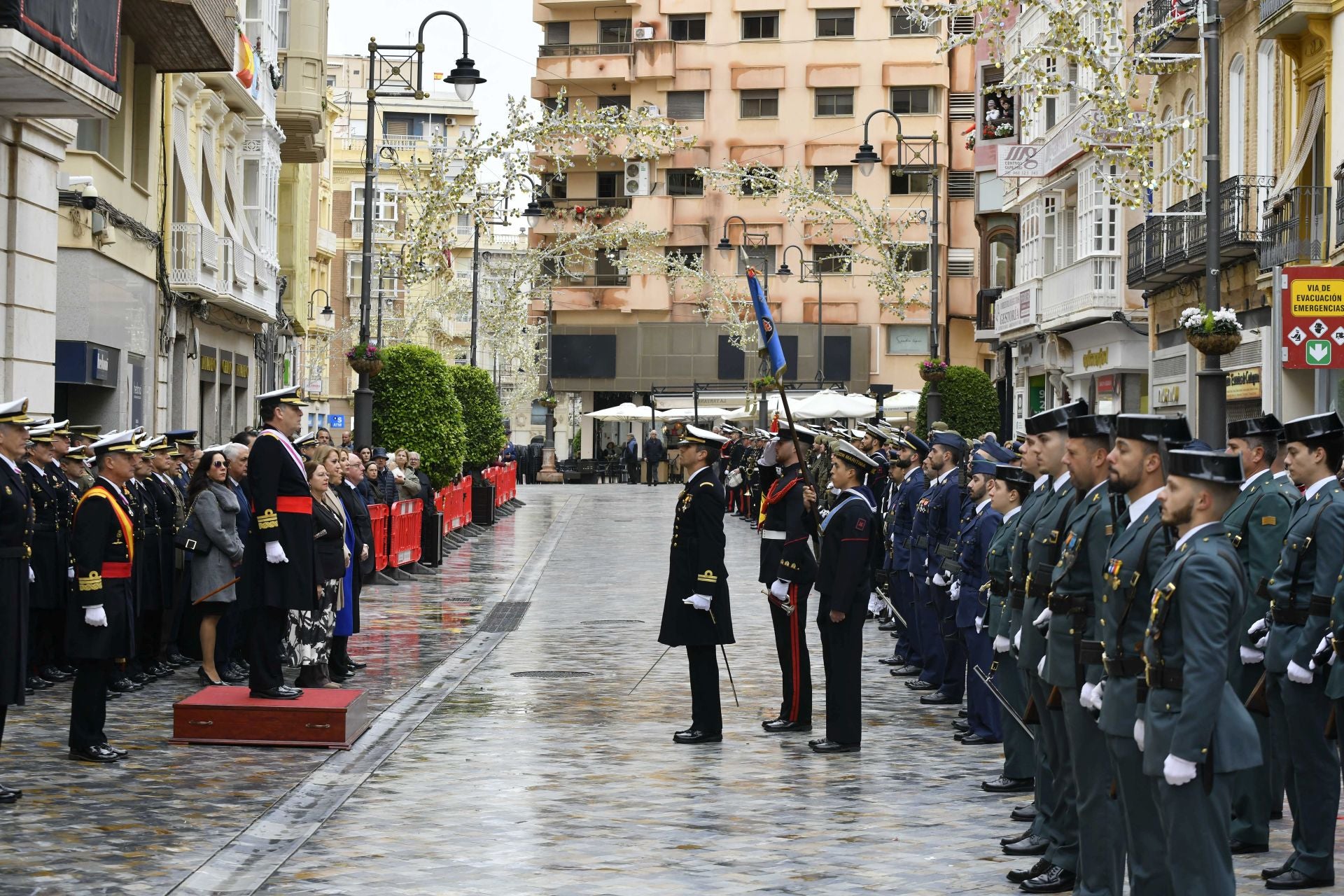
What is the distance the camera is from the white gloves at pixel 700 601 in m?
12.4

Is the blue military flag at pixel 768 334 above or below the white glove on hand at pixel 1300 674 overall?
above

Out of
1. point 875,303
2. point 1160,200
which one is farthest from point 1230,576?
point 875,303

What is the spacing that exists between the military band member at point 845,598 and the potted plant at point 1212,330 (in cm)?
773

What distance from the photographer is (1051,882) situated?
26.7 feet

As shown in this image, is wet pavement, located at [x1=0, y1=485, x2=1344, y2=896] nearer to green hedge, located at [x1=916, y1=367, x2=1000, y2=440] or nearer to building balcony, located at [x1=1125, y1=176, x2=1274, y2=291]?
building balcony, located at [x1=1125, y1=176, x2=1274, y2=291]

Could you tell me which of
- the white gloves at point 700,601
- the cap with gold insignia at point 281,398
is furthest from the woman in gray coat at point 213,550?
the white gloves at point 700,601

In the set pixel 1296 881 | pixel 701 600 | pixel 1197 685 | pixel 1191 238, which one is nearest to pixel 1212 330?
pixel 701 600

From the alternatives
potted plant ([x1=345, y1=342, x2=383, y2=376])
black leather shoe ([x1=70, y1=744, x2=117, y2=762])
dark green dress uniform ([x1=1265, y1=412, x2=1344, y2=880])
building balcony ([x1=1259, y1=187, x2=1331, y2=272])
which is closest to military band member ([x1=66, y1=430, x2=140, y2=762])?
black leather shoe ([x1=70, y1=744, x2=117, y2=762])

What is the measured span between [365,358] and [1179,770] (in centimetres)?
2331

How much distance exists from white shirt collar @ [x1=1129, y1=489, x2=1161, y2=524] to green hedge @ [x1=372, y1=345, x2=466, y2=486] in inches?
895

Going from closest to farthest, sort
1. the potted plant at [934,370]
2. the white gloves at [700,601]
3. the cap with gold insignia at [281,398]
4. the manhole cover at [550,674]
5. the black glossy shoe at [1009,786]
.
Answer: the black glossy shoe at [1009,786], the white gloves at [700,601], the cap with gold insignia at [281,398], the manhole cover at [550,674], the potted plant at [934,370]

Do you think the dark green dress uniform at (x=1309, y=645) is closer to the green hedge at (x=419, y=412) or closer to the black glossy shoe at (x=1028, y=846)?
the black glossy shoe at (x=1028, y=846)

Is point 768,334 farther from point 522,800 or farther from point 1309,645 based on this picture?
point 1309,645

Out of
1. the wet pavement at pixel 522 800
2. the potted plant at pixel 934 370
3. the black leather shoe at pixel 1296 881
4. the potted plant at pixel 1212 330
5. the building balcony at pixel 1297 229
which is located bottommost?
the wet pavement at pixel 522 800
